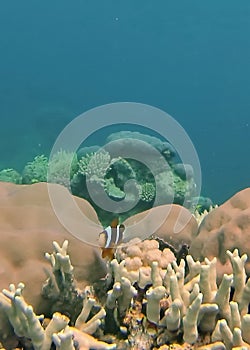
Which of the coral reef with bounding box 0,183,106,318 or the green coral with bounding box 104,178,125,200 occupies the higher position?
the coral reef with bounding box 0,183,106,318

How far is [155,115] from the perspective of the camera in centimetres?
850

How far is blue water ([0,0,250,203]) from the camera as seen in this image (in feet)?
228

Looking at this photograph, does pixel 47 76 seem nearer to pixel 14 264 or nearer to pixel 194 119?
pixel 194 119

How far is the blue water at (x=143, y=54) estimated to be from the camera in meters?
69.6

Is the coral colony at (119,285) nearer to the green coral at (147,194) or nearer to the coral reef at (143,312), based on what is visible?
the coral reef at (143,312)

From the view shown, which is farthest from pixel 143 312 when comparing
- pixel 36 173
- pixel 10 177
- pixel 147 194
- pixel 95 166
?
pixel 10 177

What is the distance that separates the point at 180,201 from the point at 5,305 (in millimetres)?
5745

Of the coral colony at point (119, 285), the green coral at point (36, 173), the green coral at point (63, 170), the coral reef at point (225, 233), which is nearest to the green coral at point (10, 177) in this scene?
the green coral at point (36, 173)

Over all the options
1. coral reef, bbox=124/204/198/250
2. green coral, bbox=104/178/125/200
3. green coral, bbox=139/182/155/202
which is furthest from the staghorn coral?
green coral, bbox=139/182/155/202

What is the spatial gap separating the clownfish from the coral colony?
0.12m

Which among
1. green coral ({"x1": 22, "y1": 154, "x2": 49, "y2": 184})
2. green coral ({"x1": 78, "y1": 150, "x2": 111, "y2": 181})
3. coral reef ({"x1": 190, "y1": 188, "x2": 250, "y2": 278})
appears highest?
coral reef ({"x1": 190, "y1": 188, "x2": 250, "y2": 278})

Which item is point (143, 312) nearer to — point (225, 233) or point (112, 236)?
point (112, 236)

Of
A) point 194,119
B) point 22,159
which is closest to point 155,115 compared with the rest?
point 22,159

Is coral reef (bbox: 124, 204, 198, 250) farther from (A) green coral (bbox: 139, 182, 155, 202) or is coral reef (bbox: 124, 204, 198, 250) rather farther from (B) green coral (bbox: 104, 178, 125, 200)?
(A) green coral (bbox: 139, 182, 155, 202)
